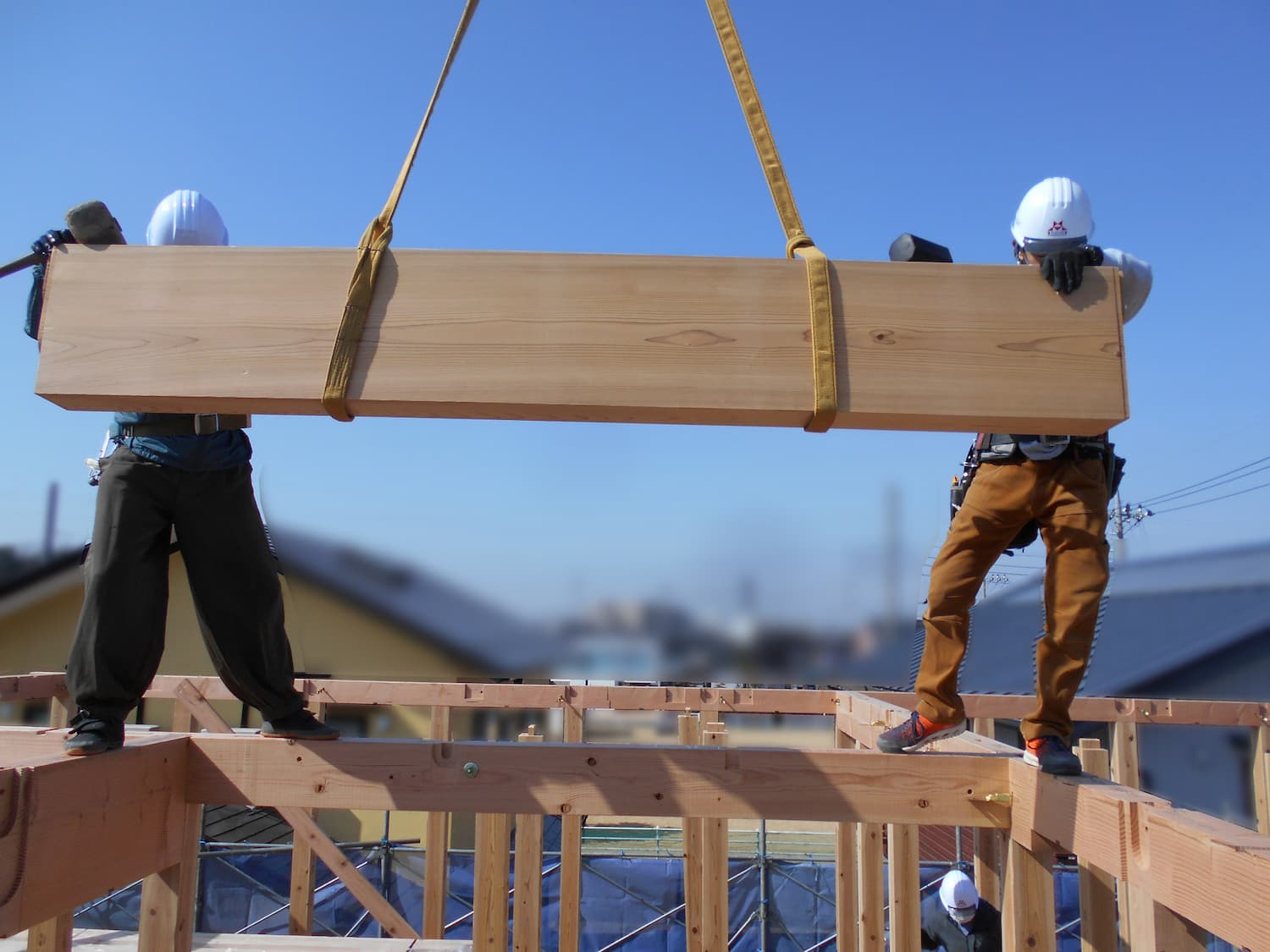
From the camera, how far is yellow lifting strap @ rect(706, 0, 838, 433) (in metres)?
1.55

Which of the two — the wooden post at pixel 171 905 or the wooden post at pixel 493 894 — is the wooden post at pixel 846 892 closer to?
the wooden post at pixel 493 894

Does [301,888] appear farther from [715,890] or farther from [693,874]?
[715,890]

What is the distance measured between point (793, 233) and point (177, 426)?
152cm

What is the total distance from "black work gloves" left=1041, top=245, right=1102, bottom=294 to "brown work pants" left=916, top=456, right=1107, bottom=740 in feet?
1.97

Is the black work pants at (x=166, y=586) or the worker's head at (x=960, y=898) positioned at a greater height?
the black work pants at (x=166, y=586)

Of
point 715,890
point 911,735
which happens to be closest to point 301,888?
point 715,890

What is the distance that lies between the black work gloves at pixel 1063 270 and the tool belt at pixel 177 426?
178 centimetres

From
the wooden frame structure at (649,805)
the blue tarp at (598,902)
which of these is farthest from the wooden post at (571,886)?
the blue tarp at (598,902)

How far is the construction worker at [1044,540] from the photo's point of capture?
1.98 meters

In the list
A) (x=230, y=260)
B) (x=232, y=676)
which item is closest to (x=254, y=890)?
(x=232, y=676)

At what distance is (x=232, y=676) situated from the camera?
2186mm

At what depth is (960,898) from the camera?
479 cm

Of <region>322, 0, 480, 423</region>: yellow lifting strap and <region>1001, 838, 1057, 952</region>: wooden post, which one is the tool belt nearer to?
<region>322, 0, 480, 423</region>: yellow lifting strap

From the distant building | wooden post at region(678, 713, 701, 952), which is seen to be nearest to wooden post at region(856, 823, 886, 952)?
wooden post at region(678, 713, 701, 952)
